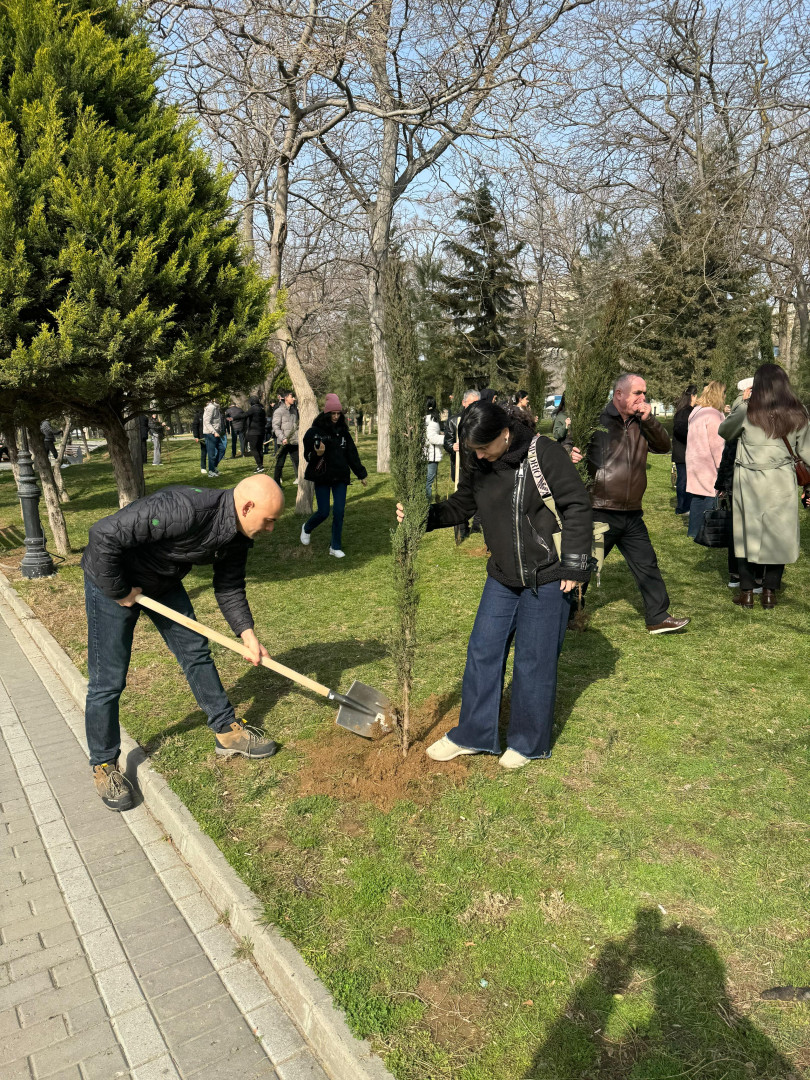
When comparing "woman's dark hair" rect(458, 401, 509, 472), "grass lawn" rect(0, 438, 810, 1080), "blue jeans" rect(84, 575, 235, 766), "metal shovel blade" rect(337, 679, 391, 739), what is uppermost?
"woman's dark hair" rect(458, 401, 509, 472)

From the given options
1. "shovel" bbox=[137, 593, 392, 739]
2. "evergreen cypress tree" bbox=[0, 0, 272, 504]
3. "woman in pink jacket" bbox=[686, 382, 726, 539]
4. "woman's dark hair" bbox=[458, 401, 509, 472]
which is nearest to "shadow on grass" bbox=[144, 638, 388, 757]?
"shovel" bbox=[137, 593, 392, 739]

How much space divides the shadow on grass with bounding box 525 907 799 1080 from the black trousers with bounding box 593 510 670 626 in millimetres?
3666

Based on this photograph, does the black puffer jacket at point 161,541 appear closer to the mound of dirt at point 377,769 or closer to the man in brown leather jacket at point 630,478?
the mound of dirt at point 377,769

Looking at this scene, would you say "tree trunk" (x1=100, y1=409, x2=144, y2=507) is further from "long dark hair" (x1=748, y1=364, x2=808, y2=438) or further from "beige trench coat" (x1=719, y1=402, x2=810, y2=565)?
"long dark hair" (x1=748, y1=364, x2=808, y2=438)

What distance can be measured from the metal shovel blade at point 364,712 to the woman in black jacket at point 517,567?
1.14 ft

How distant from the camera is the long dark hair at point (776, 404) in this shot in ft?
19.9

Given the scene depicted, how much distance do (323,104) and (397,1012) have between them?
11.4 m

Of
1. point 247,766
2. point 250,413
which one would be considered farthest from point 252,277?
point 250,413

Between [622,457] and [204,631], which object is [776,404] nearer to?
[622,457]

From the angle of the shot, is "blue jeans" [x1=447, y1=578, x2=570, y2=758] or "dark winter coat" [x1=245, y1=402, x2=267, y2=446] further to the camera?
"dark winter coat" [x1=245, y1=402, x2=267, y2=446]

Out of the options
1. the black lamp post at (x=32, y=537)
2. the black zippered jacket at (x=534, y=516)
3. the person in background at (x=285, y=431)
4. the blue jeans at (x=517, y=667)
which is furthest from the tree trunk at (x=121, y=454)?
the person in background at (x=285, y=431)

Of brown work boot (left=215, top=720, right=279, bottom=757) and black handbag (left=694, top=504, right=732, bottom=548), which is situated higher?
black handbag (left=694, top=504, right=732, bottom=548)

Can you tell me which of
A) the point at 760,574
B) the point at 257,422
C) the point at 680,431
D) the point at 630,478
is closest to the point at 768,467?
the point at 760,574

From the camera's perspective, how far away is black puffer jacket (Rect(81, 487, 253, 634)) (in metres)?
3.55
